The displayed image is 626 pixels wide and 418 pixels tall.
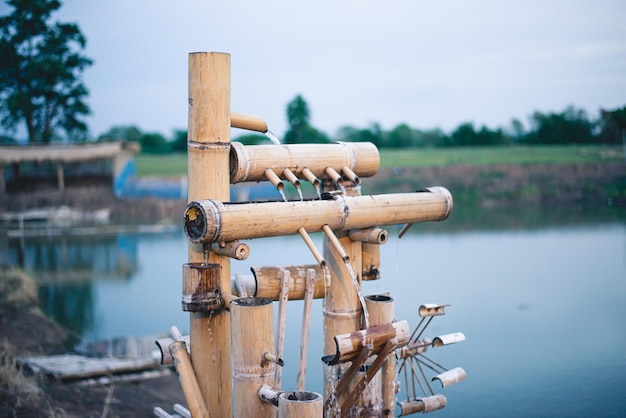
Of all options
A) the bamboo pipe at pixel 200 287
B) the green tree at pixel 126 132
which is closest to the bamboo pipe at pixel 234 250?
the bamboo pipe at pixel 200 287

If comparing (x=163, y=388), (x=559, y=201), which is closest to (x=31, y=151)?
(x=163, y=388)

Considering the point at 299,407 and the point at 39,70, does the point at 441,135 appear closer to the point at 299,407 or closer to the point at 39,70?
the point at 39,70

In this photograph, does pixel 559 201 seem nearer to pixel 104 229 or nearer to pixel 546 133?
pixel 546 133

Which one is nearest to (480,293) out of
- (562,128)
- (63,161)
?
(63,161)

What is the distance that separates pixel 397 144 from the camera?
3762 cm

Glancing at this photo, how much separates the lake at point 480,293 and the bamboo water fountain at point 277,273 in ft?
13.1

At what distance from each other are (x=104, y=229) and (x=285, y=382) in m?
12.9

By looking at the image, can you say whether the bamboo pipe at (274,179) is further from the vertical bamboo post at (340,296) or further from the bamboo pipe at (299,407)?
the bamboo pipe at (299,407)

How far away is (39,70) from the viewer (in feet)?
77.3

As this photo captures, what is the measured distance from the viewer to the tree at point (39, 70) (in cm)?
2312

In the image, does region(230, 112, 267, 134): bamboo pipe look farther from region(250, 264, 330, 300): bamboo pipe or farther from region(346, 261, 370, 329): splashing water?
region(346, 261, 370, 329): splashing water

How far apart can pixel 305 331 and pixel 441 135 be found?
33627 millimetres

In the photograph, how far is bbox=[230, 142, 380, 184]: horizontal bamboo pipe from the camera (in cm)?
434

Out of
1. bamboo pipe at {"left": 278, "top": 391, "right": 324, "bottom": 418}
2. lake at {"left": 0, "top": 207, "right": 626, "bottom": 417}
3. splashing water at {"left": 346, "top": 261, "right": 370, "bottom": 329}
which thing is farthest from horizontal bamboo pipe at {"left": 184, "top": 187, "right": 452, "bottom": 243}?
lake at {"left": 0, "top": 207, "right": 626, "bottom": 417}
